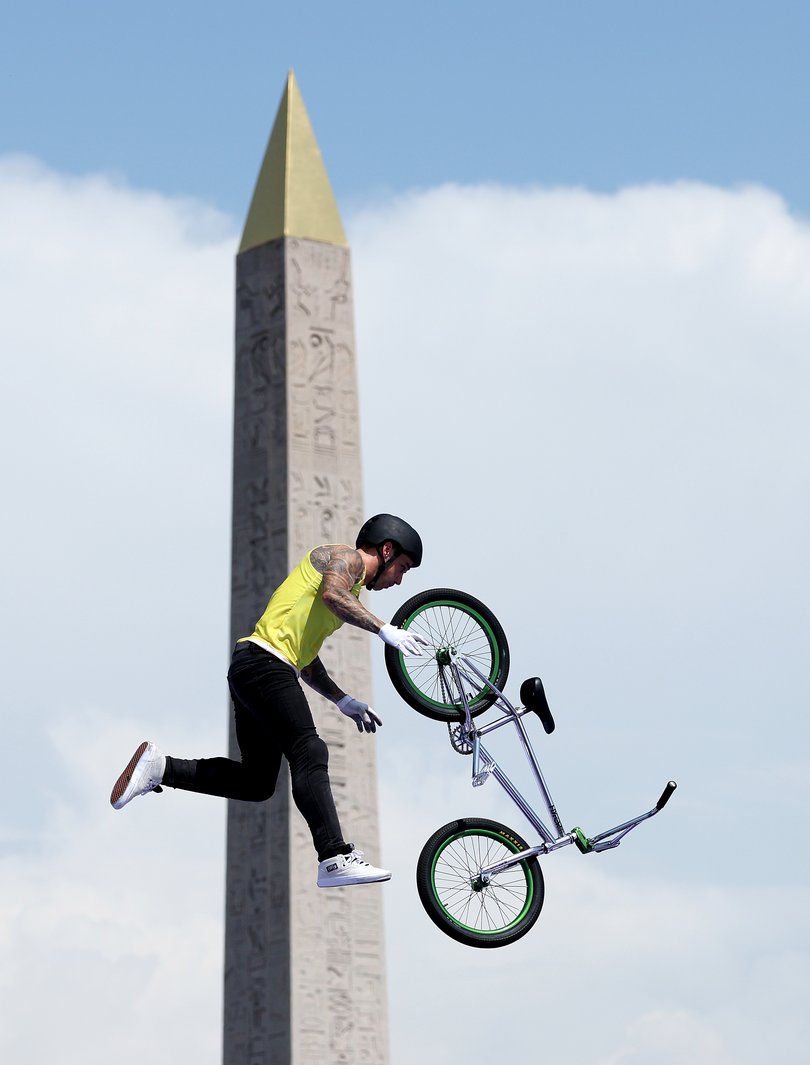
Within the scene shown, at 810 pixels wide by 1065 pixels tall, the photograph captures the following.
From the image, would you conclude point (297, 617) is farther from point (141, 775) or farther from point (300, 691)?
point (141, 775)

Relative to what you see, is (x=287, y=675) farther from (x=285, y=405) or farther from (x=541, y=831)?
(x=285, y=405)

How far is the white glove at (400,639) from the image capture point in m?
15.5

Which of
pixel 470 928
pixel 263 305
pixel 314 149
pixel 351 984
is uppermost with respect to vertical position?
pixel 314 149

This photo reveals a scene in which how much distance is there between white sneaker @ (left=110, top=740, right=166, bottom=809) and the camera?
16547 mm

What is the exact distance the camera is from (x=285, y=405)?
153ft

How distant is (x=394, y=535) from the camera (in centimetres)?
1606

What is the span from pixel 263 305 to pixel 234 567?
5.02 metres

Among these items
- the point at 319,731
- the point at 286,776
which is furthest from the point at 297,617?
the point at 286,776

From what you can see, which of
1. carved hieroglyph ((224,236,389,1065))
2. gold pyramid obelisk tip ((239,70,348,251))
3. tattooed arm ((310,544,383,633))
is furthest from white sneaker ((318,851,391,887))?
gold pyramid obelisk tip ((239,70,348,251))

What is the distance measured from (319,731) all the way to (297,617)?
3008 cm

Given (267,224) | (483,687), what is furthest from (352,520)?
(483,687)

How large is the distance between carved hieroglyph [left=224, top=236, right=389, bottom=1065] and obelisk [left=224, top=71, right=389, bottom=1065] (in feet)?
0.08

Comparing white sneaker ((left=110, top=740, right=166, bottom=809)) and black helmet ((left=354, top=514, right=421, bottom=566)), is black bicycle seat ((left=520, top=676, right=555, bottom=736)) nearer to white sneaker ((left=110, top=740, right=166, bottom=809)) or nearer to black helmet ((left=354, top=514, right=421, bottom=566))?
black helmet ((left=354, top=514, right=421, bottom=566))

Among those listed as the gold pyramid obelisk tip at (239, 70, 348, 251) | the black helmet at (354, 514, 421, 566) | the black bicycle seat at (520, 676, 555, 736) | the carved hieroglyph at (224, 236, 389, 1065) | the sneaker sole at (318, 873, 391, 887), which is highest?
the gold pyramid obelisk tip at (239, 70, 348, 251)
